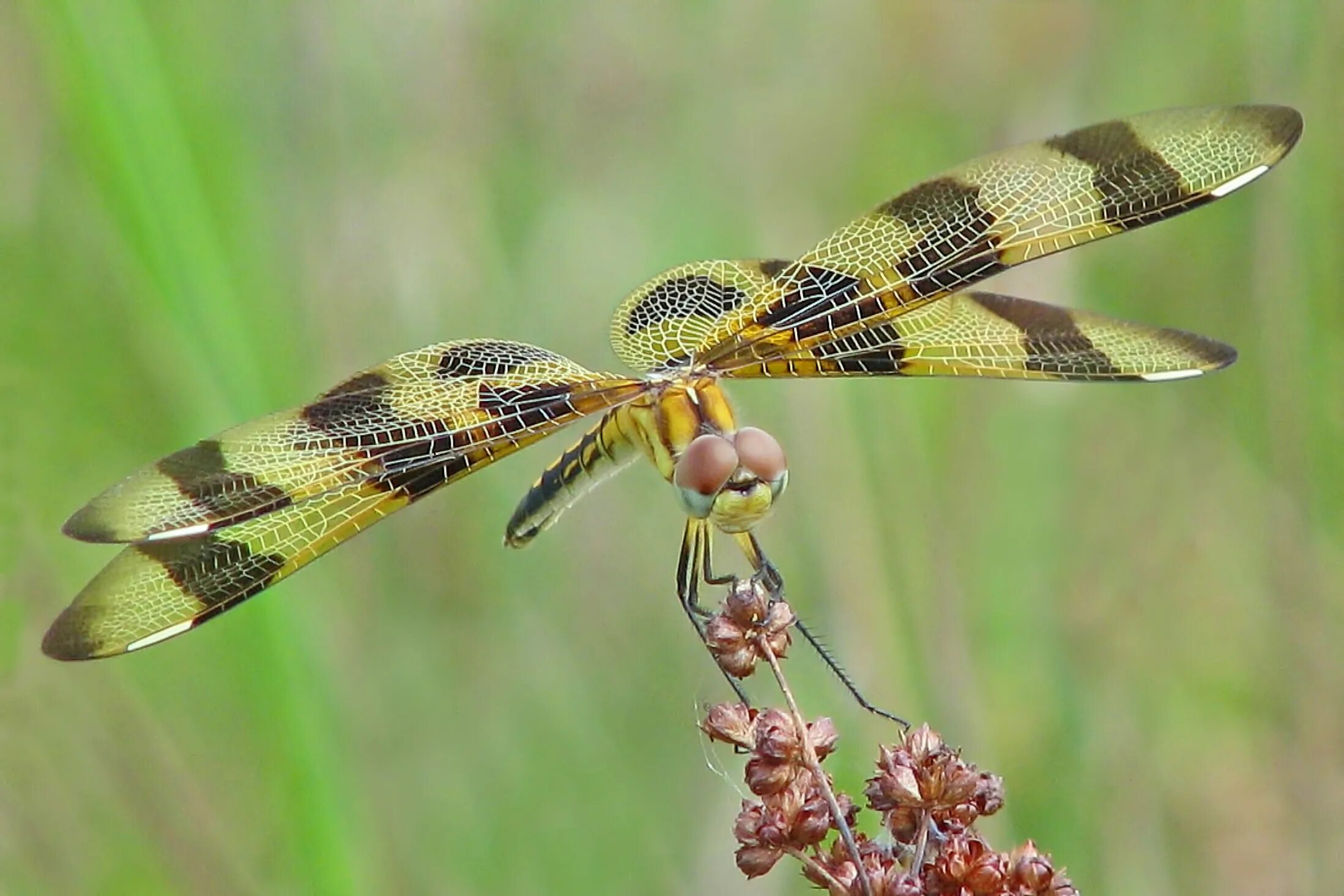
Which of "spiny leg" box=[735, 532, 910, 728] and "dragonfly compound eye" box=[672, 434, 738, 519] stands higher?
"dragonfly compound eye" box=[672, 434, 738, 519]

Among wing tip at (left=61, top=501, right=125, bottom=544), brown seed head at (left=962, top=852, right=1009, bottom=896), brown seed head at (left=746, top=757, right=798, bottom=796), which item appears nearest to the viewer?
brown seed head at (left=962, top=852, right=1009, bottom=896)

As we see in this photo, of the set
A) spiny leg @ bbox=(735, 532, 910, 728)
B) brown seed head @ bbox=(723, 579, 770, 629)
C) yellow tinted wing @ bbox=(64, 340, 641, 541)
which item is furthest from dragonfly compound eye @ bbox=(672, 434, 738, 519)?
brown seed head @ bbox=(723, 579, 770, 629)

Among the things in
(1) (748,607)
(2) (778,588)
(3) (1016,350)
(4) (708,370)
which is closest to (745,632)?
(1) (748,607)

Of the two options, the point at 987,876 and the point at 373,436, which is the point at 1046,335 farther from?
the point at 987,876

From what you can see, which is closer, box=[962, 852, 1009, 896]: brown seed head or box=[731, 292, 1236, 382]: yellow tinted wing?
box=[962, 852, 1009, 896]: brown seed head

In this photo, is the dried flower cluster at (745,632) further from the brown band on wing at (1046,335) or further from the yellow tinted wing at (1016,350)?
the brown band on wing at (1046,335)

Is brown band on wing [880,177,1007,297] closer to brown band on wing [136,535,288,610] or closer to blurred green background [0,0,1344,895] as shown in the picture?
blurred green background [0,0,1344,895]

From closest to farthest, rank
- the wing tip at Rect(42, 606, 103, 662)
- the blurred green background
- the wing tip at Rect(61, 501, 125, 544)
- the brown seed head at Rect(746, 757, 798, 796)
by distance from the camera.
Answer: the brown seed head at Rect(746, 757, 798, 796)
the wing tip at Rect(61, 501, 125, 544)
the wing tip at Rect(42, 606, 103, 662)
the blurred green background

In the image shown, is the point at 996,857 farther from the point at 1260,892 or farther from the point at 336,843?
the point at 1260,892
